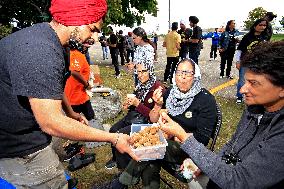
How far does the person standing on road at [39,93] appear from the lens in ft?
5.74

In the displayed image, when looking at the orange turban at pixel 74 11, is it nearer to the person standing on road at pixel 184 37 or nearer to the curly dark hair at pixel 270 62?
the curly dark hair at pixel 270 62

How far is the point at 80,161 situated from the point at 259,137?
3164 millimetres

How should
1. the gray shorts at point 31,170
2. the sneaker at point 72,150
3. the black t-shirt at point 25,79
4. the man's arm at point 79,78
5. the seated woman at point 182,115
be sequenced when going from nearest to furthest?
the black t-shirt at point 25,79
the gray shorts at point 31,170
the seated woman at point 182,115
the man's arm at point 79,78
the sneaker at point 72,150

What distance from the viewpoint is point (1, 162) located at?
2.18 metres

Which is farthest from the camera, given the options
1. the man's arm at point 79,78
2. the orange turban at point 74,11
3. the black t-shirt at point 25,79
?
the man's arm at point 79,78

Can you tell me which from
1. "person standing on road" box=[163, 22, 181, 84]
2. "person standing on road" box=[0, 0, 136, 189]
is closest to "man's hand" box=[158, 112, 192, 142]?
"person standing on road" box=[0, 0, 136, 189]

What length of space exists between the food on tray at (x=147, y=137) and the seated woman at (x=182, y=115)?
1.14 ft

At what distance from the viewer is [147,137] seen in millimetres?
2830

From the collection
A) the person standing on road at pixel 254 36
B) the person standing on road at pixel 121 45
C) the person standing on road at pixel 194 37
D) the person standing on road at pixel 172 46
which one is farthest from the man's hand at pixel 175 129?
the person standing on road at pixel 121 45

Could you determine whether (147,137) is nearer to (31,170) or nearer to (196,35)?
(31,170)

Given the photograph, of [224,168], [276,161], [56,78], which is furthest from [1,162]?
[276,161]

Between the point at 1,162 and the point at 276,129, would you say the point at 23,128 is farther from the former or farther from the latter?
the point at 276,129

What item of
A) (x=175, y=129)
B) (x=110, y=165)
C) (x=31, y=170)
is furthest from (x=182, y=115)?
(x=31, y=170)

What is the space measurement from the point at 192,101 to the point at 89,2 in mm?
1972
